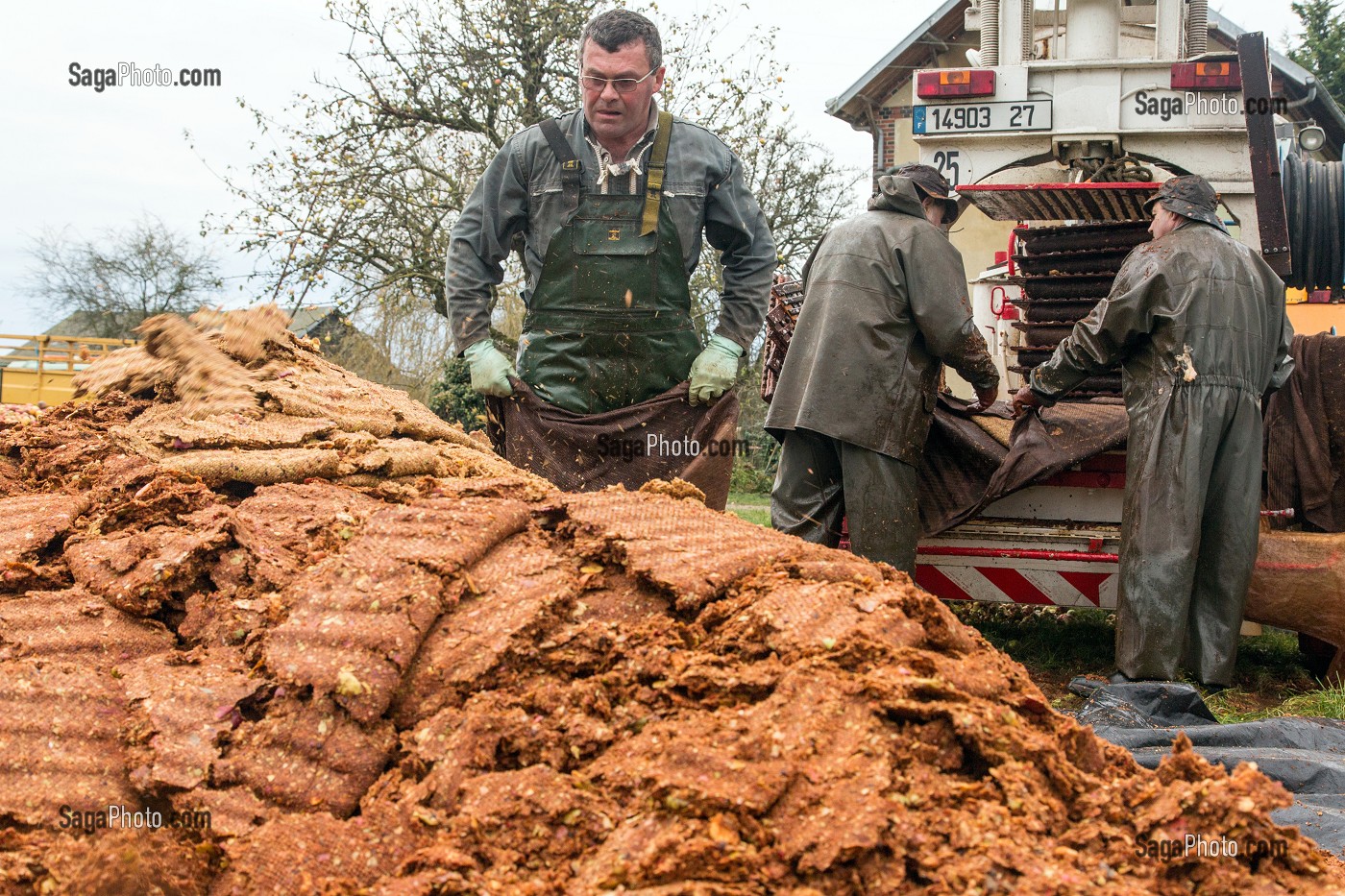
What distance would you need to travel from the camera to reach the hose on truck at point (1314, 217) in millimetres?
5816

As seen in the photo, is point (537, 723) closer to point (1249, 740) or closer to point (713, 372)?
point (713, 372)

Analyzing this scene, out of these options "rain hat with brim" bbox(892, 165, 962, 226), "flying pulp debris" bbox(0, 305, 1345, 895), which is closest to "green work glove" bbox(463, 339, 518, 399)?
"flying pulp debris" bbox(0, 305, 1345, 895)

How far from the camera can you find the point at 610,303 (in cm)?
447

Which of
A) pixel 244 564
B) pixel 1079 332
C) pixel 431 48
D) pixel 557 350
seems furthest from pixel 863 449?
pixel 431 48

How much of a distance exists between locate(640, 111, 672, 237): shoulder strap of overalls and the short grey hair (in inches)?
9.2

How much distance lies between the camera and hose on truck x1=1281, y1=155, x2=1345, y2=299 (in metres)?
5.82

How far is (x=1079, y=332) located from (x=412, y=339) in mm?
13892

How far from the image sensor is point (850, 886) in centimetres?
177

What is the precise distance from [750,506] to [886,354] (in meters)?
10.0

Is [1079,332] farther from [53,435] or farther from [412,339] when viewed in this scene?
[412,339]

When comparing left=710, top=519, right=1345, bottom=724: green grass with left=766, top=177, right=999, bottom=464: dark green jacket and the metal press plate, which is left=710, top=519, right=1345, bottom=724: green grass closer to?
left=766, top=177, right=999, bottom=464: dark green jacket

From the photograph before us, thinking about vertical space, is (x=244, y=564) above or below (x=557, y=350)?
below

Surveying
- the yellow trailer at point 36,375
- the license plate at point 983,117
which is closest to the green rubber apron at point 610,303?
the license plate at point 983,117

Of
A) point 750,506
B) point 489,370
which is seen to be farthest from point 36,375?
point 489,370
